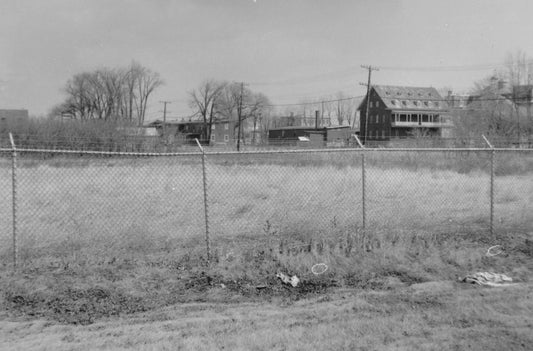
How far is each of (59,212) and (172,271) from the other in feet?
19.4

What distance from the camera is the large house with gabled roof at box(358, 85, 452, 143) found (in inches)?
2933

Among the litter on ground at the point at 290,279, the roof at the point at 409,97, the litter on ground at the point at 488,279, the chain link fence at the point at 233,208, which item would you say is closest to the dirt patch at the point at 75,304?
the chain link fence at the point at 233,208

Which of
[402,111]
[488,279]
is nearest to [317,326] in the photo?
[488,279]

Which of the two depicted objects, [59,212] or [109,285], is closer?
[109,285]

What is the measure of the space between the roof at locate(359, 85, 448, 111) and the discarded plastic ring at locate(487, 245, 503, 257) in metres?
70.6

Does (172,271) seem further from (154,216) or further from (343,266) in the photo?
(154,216)

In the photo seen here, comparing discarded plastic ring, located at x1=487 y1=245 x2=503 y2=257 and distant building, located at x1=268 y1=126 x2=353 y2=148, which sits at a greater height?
distant building, located at x1=268 y1=126 x2=353 y2=148

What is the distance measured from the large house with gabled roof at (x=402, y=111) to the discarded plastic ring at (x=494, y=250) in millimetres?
68977

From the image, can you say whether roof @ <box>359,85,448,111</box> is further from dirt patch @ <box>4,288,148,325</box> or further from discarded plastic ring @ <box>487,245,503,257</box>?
dirt patch @ <box>4,288,148,325</box>

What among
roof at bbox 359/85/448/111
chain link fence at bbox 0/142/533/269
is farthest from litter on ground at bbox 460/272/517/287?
roof at bbox 359/85/448/111

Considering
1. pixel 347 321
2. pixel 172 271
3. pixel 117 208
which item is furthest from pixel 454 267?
pixel 117 208

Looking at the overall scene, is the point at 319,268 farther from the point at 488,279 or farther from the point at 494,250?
the point at 494,250

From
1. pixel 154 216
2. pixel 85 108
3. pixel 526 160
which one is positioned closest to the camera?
pixel 154 216

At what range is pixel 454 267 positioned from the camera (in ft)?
19.8
